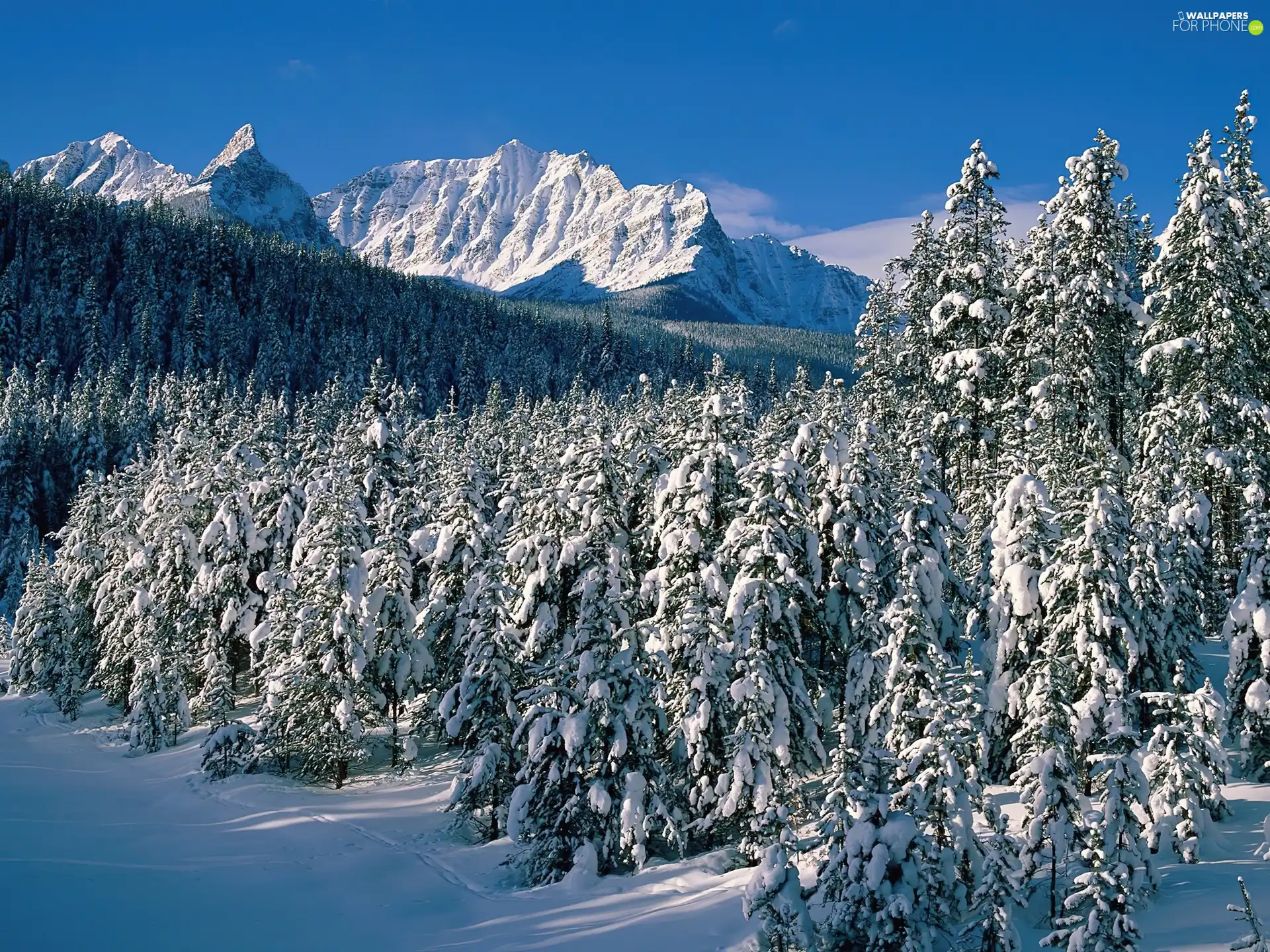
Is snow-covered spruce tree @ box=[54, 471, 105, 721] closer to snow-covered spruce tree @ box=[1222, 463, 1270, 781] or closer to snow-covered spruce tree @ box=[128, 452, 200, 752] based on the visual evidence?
snow-covered spruce tree @ box=[128, 452, 200, 752]

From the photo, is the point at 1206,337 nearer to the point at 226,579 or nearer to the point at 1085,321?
the point at 1085,321

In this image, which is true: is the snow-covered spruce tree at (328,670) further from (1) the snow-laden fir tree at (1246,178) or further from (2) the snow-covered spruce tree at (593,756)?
(1) the snow-laden fir tree at (1246,178)

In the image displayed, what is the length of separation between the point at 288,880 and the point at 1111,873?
1901 cm

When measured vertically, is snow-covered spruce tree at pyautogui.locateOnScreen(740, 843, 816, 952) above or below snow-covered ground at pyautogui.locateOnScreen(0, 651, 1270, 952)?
above

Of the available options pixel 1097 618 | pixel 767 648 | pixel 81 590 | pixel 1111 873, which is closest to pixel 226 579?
pixel 81 590

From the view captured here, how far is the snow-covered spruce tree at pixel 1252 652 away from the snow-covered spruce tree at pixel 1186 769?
2559mm

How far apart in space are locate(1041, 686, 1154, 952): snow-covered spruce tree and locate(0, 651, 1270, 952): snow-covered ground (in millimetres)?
1157

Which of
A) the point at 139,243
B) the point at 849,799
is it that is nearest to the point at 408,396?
the point at 849,799

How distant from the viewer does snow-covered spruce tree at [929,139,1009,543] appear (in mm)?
27828

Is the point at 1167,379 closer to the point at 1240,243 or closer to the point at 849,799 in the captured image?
the point at 1240,243

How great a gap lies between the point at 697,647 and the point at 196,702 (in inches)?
1178

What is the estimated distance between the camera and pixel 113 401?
308ft

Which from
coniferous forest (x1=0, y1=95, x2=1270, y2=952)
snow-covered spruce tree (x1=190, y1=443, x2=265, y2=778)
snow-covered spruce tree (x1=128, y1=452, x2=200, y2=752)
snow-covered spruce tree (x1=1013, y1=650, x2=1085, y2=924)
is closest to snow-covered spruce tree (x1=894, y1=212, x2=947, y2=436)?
coniferous forest (x1=0, y1=95, x2=1270, y2=952)

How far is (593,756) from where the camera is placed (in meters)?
22.1
